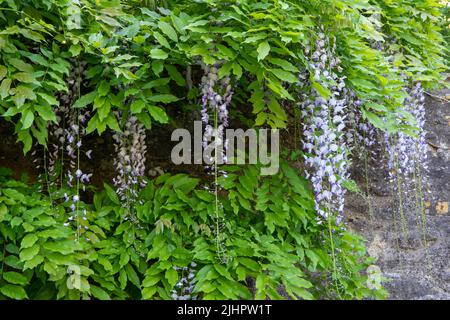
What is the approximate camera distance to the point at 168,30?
1916 mm

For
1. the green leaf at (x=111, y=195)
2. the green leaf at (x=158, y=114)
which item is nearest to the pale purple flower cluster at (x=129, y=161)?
the green leaf at (x=111, y=195)

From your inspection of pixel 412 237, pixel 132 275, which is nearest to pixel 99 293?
pixel 132 275

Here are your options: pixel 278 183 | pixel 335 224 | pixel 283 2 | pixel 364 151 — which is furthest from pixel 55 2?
pixel 364 151

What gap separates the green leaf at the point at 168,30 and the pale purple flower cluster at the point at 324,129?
0.57 metres

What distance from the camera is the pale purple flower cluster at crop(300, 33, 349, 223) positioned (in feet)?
6.75

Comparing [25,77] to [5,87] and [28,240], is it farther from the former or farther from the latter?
[28,240]

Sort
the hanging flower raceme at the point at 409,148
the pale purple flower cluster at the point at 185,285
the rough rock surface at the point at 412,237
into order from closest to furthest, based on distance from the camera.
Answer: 1. the pale purple flower cluster at the point at 185,285
2. the hanging flower raceme at the point at 409,148
3. the rough rock surface at the point at 412,237

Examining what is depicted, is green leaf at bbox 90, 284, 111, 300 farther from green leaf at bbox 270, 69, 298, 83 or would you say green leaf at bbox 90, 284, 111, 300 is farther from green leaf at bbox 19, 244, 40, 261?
green leaf at bbox 270, 69, 298, 83

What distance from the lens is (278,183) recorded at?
2.24 meters

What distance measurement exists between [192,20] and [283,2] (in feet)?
1.19

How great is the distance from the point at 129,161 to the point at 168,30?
645 millimetres

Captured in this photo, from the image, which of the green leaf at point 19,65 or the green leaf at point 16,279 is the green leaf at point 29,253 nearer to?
the green leaf at point 16,279

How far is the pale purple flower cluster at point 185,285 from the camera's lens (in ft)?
6.68

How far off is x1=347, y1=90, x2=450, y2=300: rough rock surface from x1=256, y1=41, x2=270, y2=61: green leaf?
1.34 m
